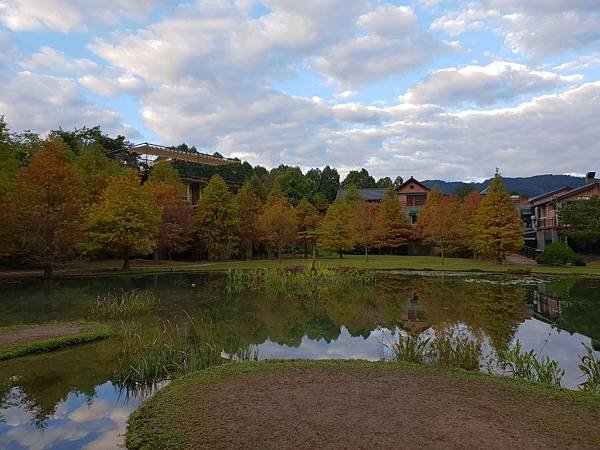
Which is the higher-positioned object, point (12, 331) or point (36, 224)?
point (36, 224)

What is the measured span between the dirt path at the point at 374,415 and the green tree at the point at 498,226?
28.1 meters

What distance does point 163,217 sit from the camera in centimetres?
3594

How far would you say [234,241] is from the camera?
1588 inches

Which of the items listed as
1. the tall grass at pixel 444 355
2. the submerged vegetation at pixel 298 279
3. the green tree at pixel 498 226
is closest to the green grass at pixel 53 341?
the tall grass at pixel 444 355

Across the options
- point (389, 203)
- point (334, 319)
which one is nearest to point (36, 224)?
point (334, 319)

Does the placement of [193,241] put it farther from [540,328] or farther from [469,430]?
[469,430]

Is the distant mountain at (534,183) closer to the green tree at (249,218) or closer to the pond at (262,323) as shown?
the green tree at (249,218)

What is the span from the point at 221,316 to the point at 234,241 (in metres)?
25.8

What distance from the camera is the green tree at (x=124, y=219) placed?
28531mm

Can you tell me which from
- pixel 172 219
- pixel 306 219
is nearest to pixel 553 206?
pixel 306 219

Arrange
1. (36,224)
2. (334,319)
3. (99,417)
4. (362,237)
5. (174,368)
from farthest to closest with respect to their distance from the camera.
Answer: (362,237) → (36,224) → (334,319) → (174,368) → (99,417)

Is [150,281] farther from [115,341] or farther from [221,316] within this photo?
[115,341]

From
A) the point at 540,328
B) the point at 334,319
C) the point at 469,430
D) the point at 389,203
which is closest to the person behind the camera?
the point at 469,430

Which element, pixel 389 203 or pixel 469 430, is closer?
pixel 469 430
